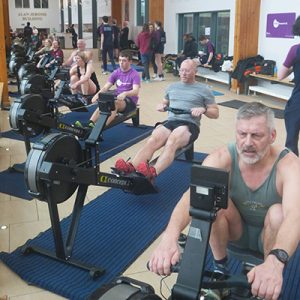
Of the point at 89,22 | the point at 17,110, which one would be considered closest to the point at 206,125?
the point at 17,110

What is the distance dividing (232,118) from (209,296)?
5.29 metres

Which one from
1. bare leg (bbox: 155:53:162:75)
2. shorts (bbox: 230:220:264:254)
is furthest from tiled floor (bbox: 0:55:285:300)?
bare leg (bbox: 155:53:162:75)

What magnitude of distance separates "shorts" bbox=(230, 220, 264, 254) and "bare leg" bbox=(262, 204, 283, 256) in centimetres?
12

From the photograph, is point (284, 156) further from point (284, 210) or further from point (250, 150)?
point (284, 210)

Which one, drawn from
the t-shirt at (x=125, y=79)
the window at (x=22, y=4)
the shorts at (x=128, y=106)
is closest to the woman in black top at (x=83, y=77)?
the t-shirt at (x=125, y=79)

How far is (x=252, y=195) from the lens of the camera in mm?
1937

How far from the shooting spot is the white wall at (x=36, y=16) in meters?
24.9

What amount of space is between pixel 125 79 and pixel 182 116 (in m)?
1.41

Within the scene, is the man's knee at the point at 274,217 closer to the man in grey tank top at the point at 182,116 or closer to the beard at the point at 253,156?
the beard at the point at 253,156

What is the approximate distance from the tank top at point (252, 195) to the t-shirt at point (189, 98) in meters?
2.07

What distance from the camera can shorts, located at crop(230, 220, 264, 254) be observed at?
2.05 m

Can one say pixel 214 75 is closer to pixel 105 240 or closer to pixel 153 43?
pixel 153 43

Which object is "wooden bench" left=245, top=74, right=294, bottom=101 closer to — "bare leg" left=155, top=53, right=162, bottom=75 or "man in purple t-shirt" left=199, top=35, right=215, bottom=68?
"man in purple t-shirt" left=199, top=35, right=215, bottom=68

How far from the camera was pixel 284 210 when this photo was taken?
1704 millimetres
